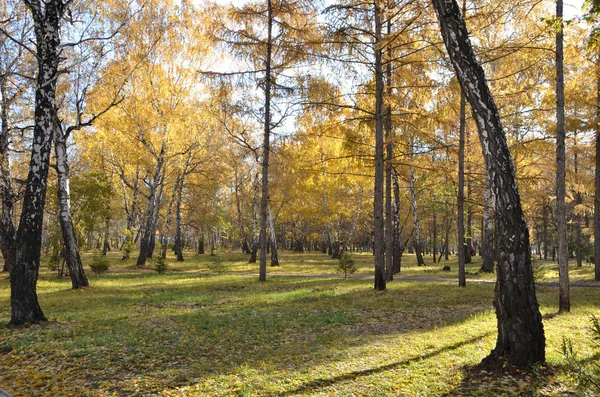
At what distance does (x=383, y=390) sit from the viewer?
4445mm

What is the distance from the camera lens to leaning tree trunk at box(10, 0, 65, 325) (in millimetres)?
7457

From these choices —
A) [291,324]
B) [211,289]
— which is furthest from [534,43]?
[211,289]

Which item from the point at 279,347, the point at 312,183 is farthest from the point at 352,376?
the point at 312,183

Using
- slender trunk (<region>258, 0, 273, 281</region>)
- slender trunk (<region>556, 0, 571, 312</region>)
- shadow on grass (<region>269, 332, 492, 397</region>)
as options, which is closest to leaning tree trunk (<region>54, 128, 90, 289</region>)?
slender trunk (<region>258, 0, 273, 281</region>)

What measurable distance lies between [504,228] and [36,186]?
27.1 feet

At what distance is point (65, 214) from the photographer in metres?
13.2

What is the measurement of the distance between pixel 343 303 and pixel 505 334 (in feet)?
18.5

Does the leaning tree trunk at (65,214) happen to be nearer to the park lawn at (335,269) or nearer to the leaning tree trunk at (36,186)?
the leaning tree trunk at (36,186)

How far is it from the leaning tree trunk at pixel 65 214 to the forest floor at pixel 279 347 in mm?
1829

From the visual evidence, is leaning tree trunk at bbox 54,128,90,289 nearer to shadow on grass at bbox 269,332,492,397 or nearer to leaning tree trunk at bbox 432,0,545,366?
shadow on grass at bbox 269,332,492,397

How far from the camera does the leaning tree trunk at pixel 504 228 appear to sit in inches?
191

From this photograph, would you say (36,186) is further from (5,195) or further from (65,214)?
(5,195)

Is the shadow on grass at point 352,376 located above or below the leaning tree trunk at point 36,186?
below

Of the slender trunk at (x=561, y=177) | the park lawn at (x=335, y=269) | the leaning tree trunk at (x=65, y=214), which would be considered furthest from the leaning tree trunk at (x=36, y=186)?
the park lawn at (x=335, y=269)
